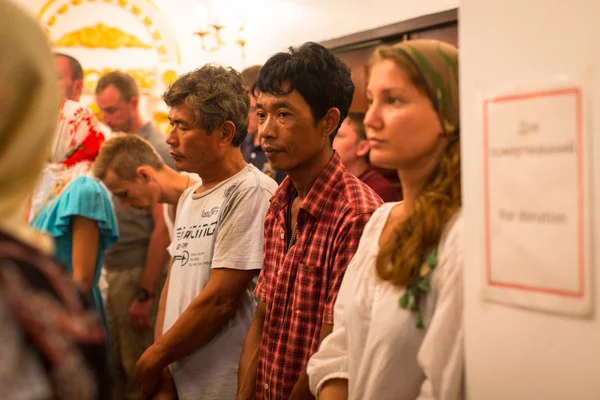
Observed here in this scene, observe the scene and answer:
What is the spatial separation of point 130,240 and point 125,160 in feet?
2.52

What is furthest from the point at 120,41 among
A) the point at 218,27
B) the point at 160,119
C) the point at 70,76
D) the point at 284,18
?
the point at 70,76

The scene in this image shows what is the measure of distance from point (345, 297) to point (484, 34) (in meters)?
0.63

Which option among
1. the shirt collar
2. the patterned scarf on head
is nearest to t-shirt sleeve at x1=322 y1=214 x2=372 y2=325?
the shirt collar

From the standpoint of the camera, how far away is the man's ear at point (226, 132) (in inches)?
88.1

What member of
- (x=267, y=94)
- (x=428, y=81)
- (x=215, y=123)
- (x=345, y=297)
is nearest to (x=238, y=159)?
(x=215, y=123)

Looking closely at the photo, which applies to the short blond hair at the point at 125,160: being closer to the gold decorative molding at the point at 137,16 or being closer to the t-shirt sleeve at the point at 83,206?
the t-shirt sleeve at the point at 83,206

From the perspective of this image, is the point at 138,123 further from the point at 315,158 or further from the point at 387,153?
the point at 387,153

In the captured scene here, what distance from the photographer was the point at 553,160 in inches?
39.6

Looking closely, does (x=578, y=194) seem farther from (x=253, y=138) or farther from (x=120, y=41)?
(x=120, y=41)

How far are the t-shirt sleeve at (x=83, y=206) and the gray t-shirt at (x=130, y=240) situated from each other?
0.94 meters

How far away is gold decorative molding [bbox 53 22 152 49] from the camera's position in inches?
241

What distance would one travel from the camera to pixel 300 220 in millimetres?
1820

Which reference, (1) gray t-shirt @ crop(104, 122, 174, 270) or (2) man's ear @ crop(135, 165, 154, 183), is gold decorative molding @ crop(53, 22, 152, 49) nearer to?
(1) gray t-shirt @ crop(104, 122, 174, 270)

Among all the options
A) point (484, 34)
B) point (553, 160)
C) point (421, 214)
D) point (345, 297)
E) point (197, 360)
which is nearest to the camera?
point (553, 160)
